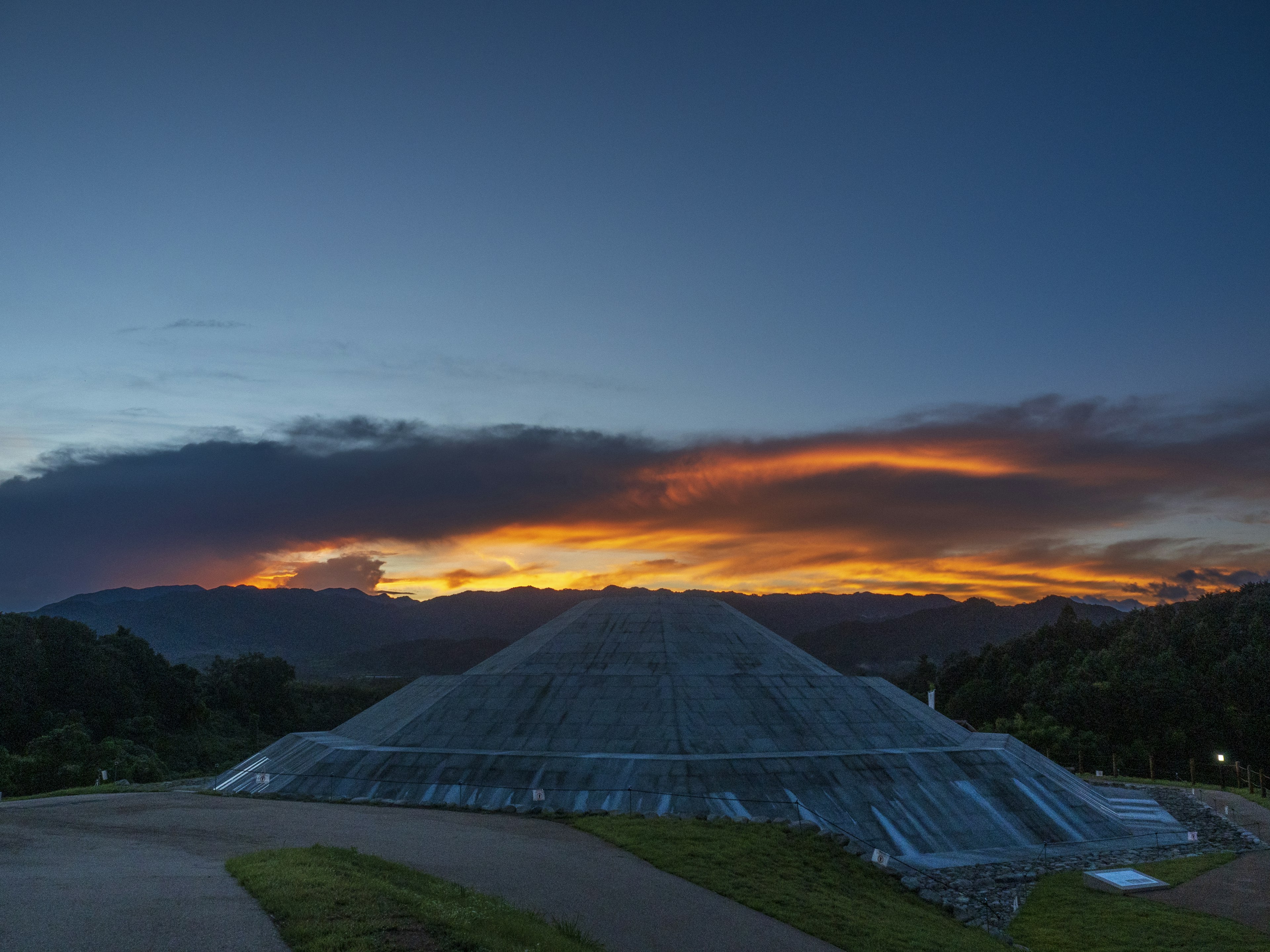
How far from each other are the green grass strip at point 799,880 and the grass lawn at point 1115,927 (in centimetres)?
251

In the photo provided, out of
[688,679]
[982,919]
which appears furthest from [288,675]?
[982,919]

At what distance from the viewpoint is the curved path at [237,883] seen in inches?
605

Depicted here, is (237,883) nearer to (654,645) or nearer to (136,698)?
(654,645)

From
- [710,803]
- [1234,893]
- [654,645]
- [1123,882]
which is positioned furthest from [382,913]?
[654,645]

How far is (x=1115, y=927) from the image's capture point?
27.6 m

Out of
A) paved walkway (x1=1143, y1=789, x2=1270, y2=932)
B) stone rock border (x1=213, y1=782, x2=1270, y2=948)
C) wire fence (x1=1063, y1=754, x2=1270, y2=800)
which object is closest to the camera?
paved walkway (x1=1143, y1=789, x2=1270, y2=932)

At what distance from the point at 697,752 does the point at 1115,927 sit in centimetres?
1866

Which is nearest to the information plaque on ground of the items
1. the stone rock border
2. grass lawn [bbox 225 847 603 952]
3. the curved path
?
the stone rock border

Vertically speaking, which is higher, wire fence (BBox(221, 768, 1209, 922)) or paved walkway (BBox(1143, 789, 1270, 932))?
wire fence (BBox(221, 768, 1209, 922))

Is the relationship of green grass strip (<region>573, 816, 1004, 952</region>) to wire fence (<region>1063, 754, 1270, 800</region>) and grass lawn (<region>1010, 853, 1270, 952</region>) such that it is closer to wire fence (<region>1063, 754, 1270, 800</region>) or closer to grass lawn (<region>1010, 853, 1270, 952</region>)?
grass lawn (<region>1010, 853, 1270, 952</region>)

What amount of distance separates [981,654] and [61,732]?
109 meters

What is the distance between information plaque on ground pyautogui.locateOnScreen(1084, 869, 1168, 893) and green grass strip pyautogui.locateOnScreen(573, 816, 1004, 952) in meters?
7.96

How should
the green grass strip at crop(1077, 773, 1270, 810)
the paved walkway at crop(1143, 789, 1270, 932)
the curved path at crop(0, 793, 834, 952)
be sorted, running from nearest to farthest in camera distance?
the curved path at crop(0, 793, 834, 952), the paved walkway at crop(1143, 789, 1270, 932), the green grass strip at crop(1077, 773, 1270, 810)

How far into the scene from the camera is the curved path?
605 inches
